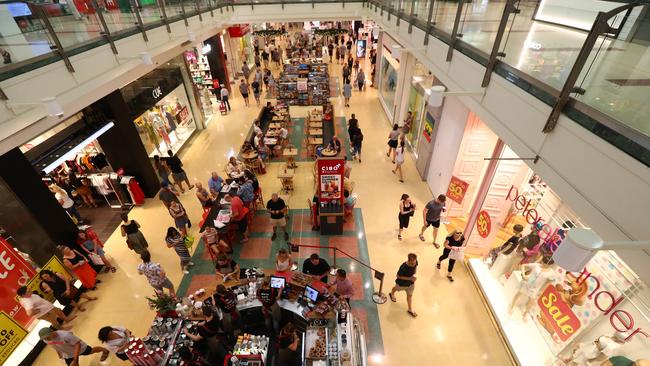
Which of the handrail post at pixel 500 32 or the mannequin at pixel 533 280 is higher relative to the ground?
the handrail post at pixel 500 32

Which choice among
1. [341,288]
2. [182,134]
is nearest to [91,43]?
[341,288]

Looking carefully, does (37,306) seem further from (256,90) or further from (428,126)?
(256,90)

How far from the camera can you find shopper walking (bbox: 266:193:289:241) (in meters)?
7.48

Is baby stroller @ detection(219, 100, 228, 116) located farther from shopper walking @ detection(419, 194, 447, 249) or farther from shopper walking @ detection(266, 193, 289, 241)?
shopper walking @ detection(419, 194, 447, 249)

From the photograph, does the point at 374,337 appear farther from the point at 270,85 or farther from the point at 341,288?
the point at 270,85

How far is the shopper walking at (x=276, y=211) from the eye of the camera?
7.48 m

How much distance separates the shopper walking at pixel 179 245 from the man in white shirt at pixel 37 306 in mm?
2176

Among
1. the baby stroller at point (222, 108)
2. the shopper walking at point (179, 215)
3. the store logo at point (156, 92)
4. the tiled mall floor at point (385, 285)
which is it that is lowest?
the tiled mall floor at point (385, 285)

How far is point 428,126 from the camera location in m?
9.17

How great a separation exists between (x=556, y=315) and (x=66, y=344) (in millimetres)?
7883

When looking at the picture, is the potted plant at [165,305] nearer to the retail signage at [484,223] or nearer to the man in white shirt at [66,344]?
the man in white shirt at [66,344]

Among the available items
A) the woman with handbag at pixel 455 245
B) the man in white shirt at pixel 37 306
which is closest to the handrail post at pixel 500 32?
the woman with handbag at pixel 455 245

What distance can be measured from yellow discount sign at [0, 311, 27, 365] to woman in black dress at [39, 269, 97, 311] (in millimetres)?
787

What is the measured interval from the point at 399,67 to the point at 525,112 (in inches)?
363
